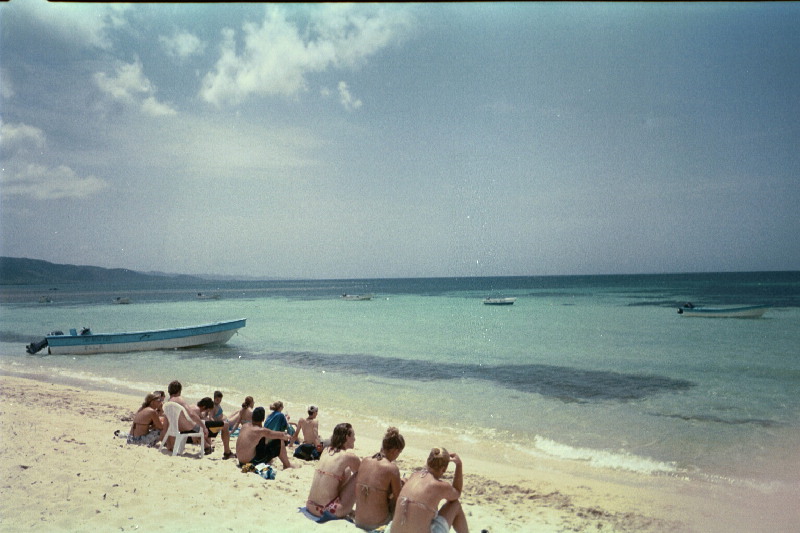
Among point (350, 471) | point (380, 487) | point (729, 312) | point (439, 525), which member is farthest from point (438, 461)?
point (729, 312)

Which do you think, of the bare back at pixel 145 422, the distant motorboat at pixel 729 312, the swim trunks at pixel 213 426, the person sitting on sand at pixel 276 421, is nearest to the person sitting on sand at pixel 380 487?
the person sitting on sand at pixel 276 421

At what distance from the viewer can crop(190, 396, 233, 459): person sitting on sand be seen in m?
6.79

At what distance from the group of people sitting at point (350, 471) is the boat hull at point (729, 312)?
32628 millimetres

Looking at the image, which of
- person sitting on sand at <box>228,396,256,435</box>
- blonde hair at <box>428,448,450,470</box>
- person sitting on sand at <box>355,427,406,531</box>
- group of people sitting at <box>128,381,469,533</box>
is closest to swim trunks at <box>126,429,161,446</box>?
group of people sitting at <box>128,381,469,533</box>

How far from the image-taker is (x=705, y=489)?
262 inches

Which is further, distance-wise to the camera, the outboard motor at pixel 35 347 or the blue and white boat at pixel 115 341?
the outboard motor at pixel 35 347

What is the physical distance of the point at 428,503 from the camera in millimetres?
4004

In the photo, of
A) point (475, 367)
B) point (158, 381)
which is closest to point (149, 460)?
point (158, 381)

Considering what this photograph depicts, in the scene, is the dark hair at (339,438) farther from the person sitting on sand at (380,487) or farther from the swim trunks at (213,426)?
the swim trunks at (213,426)

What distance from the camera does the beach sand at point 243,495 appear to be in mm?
4500

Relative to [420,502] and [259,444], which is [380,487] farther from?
[259,444]

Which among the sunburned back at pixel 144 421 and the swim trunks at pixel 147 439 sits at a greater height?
the sunburned back at pixel 144 421

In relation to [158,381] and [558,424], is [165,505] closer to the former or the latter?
[558,424]

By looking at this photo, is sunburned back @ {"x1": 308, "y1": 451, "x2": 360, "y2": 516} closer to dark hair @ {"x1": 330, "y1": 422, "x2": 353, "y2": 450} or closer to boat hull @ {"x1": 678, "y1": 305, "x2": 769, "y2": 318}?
dark hair @ {"x1": 330, "y1": 422, "x2": 353, "y2": 450}
